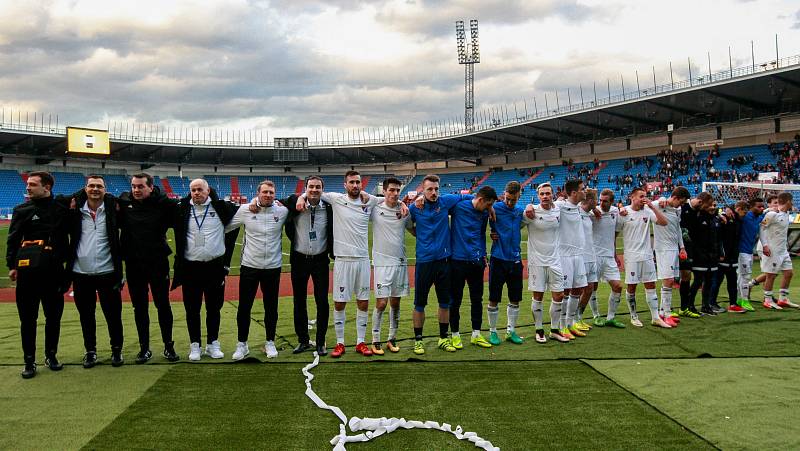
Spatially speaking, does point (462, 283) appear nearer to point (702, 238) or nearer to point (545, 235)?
point (545, 235)

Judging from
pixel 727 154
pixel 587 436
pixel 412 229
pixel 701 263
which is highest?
pixel 727 154

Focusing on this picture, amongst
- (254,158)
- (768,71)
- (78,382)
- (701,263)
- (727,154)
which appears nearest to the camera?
(78,382)

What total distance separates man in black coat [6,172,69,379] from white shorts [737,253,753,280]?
32.2 feet

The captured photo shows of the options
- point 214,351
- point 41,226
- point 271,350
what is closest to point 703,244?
point 271,350

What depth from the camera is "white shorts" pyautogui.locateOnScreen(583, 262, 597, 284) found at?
688 centimetres

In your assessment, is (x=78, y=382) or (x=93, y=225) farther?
(x=93, y=225)

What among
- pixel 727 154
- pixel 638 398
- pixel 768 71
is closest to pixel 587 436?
pixel 638 398

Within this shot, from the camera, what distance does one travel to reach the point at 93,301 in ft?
18.2

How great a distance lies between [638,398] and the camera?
435 centimetres

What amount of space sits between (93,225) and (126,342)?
1807 millimetres

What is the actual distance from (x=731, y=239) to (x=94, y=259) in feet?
30.4

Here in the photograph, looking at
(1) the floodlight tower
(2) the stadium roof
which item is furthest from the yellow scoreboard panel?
(1) the floodlight tower

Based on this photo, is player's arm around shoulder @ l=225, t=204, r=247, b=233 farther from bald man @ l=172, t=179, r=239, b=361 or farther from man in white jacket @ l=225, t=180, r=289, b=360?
bald man @ l=172, t=179, r=239, b=361

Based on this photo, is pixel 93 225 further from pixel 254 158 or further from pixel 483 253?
pixel 254 158
